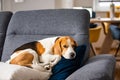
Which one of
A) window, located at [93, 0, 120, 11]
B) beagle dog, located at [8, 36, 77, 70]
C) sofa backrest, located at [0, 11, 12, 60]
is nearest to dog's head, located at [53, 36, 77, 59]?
beagle dog, located at [8, 36, 77, 70]

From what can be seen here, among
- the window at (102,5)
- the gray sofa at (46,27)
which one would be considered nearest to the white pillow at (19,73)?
the gray sofa at (46,27)

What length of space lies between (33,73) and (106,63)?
1.55 ft

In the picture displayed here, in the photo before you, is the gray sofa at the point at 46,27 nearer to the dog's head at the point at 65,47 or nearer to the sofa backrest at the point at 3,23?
the sofa backrest at the point at 3,23

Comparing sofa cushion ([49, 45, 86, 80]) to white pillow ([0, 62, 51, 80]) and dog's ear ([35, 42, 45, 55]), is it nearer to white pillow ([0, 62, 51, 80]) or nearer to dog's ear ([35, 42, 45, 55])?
white pillow ([0, 62, 51, 80])

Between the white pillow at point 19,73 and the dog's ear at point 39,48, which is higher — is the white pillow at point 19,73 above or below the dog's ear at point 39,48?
below

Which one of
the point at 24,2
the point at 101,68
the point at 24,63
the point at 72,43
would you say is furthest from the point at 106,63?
the point at 24,2

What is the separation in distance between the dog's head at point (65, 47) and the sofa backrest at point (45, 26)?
7.4 inches

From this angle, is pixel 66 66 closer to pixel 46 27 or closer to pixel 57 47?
pixel 57 47

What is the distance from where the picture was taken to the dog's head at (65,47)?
1542 mm

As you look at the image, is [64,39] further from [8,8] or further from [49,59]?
[8,8]

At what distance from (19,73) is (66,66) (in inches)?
12.8

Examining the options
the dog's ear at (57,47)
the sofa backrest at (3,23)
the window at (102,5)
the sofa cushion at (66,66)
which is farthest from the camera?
the window at (102,5)

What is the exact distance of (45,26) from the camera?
189 cm

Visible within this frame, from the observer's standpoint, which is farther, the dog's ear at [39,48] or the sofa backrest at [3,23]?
the sofa backrest at [3,23]
